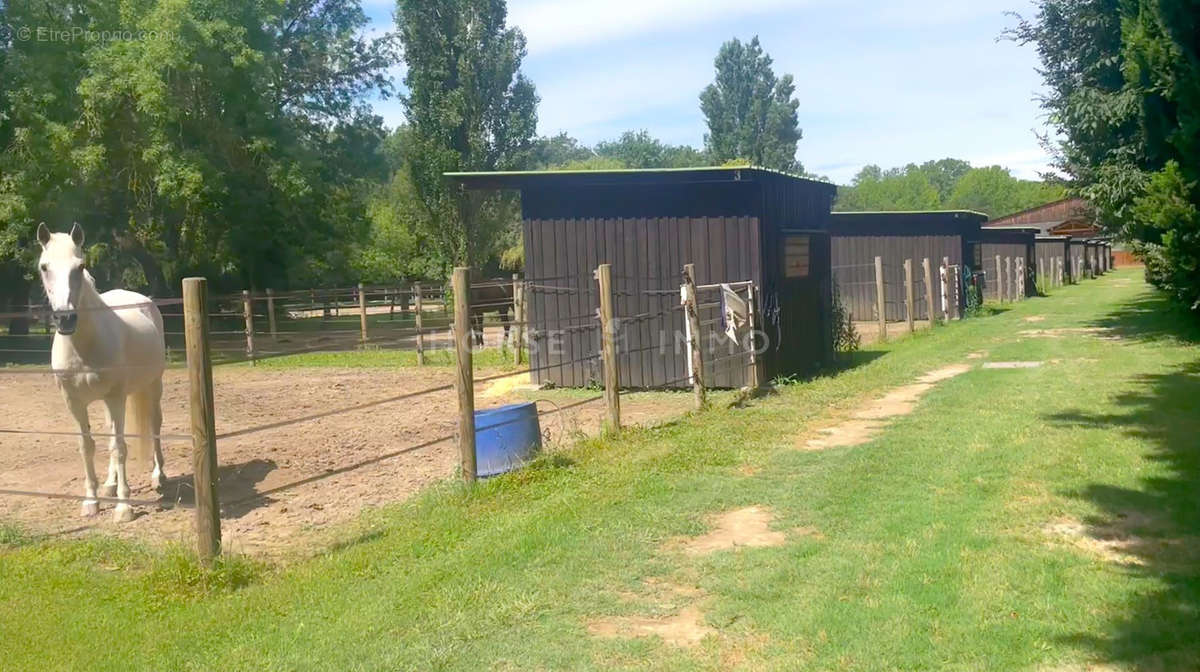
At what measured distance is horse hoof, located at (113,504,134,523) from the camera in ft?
23.8

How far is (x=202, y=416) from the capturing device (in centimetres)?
573

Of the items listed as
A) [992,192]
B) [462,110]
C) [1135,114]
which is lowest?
[1135,114]

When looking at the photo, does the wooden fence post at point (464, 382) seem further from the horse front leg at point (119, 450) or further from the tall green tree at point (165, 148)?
the tall green tree at point (165, 148)

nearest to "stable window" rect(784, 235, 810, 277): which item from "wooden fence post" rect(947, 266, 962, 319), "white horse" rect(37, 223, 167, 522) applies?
"white horse" rect(37, 223, 167, 522)

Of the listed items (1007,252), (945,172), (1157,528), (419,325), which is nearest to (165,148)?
(419,325)

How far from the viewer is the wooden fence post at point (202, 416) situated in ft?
18.6

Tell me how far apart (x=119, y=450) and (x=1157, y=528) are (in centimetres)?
697

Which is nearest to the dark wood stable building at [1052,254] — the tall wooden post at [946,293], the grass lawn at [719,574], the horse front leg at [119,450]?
the tall wooden post at [946,293]

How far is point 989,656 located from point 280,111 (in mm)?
29974

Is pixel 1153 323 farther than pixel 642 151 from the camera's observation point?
No

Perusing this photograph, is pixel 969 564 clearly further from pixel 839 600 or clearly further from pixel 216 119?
pixel 216 119

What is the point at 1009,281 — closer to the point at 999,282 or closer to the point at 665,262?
the point at 999,282

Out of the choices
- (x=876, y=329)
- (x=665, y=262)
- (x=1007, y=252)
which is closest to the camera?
(x=665, y=262)

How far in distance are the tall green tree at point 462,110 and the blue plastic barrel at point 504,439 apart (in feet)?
95.7
